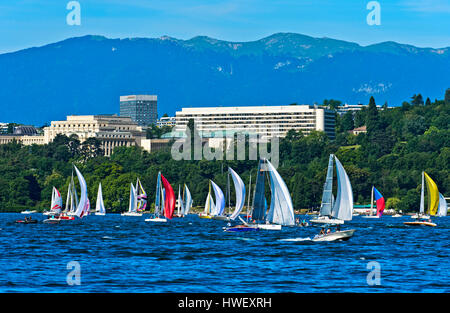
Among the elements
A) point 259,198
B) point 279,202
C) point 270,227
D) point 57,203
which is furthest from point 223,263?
point 57,203

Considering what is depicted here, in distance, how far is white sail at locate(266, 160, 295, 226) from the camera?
85938 millimetres

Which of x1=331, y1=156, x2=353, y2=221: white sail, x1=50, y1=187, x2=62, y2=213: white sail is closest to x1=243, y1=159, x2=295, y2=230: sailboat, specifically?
x1=331, y1=156, x2=353, y2=221: white sail

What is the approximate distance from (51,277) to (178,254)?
18.5 metres

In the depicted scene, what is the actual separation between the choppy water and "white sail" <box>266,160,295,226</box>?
5.60 feet

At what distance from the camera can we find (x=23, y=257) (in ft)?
215

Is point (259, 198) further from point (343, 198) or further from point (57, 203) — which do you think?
point (57, 203)

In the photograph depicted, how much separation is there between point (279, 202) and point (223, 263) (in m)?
26.7

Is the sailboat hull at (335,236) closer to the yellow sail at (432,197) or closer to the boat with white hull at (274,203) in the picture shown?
the boat with white hull at (274,203)

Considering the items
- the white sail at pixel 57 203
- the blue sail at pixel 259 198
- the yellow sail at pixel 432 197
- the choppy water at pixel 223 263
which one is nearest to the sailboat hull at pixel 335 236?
the choppy water at pixel 223 263

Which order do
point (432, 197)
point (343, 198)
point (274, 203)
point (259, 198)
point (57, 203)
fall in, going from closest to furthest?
1. point (274, 203)
2. point (259, 198)
3. point (343, 198)
4. point (432, 197)
5. point (57, 203)

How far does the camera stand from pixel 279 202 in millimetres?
87125
